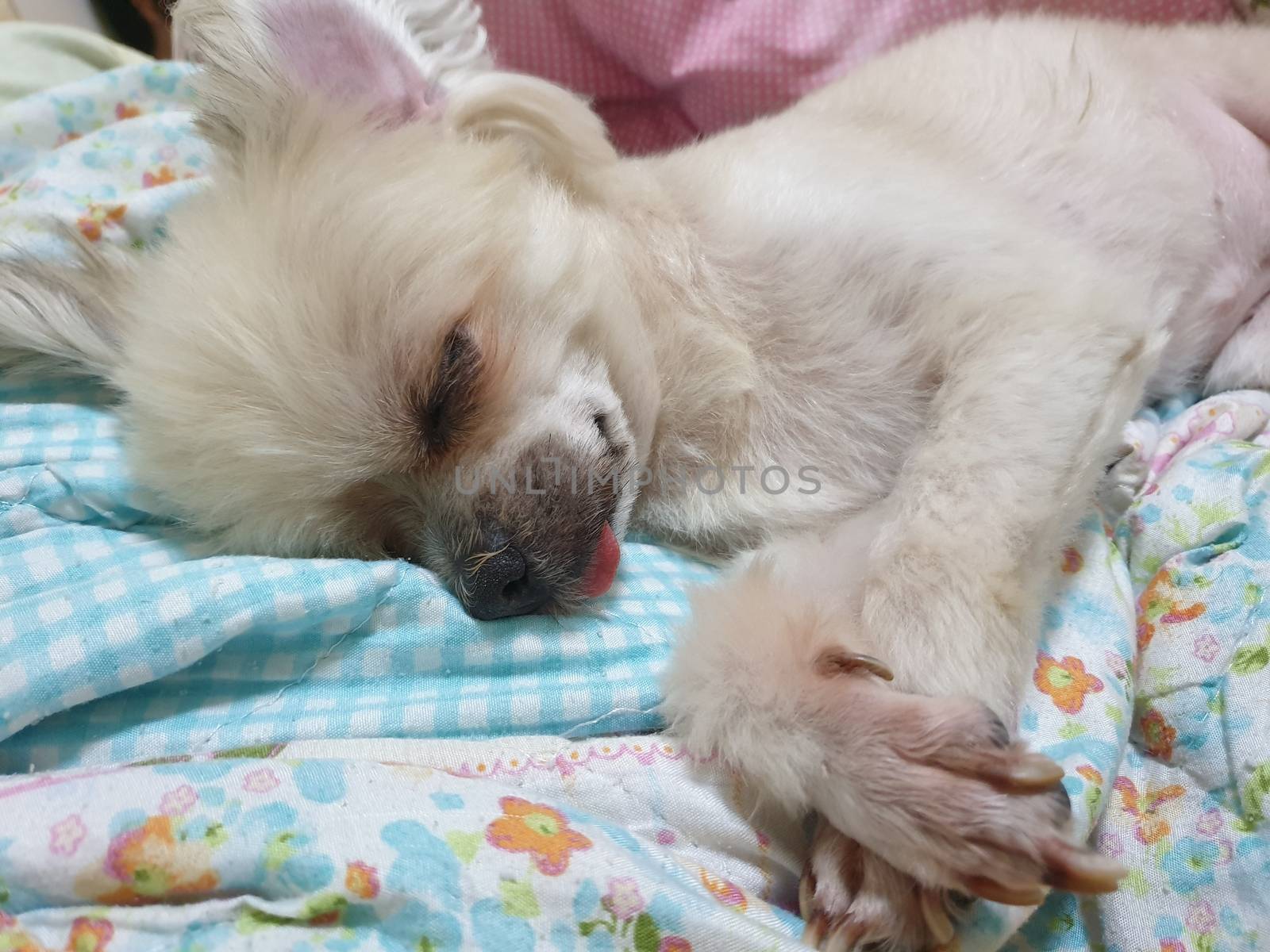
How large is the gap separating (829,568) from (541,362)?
1.58ft

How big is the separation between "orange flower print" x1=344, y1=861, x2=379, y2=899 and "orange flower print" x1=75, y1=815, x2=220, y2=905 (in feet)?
0.40

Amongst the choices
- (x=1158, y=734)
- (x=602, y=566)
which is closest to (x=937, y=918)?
(x=1158, y=734)

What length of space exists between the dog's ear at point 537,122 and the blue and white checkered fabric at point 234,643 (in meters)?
0.63

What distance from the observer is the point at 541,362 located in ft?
3.84

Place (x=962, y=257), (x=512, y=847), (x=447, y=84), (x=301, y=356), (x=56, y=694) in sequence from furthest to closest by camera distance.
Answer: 1. (x=447, y=84)
2. (x=962, y=257)
3. (x=301, y=356)
4. (x=56, y=694)
5. (x=512, y=847)

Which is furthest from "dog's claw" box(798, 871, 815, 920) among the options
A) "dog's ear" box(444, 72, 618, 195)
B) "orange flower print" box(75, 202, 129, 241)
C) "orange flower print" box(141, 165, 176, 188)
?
"orange flower print" box(141, 165, 176, 188)

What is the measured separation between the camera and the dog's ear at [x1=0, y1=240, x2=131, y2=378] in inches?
52.1

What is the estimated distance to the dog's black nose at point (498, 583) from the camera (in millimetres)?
1106

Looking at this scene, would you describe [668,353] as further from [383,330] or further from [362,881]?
[362,881]

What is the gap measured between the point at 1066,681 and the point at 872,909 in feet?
1.36

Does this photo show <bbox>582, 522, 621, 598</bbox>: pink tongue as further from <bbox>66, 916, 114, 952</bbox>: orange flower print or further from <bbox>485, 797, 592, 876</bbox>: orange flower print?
<bbox>66, 916, 114, 952</bbox>: orange flower print

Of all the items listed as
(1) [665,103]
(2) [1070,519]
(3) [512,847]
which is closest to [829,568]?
(2) [1070,519]

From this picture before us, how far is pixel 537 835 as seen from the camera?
0.83 metres

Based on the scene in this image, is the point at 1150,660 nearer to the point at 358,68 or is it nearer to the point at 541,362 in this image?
the point at 541,362
